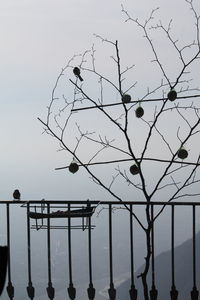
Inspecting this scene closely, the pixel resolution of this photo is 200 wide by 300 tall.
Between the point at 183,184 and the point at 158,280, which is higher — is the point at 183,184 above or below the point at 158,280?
above

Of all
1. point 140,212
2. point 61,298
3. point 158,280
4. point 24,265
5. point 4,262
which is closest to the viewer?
point 4,262

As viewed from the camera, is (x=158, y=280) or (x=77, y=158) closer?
(x=77, y=158)

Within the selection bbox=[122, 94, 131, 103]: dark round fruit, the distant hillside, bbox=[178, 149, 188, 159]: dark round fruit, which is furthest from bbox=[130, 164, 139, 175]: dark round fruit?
the distant hillside

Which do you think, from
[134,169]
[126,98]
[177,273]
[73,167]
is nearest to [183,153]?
[134,169]

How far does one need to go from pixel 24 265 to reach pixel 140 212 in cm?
9150

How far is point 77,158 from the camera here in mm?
3072

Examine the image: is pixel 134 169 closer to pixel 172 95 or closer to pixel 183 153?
pixel 183 153

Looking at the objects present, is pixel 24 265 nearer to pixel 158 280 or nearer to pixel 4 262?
pixel 158 280

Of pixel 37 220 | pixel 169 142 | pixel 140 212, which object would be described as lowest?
pixel 140 212

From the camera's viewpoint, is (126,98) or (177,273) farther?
(177,273)

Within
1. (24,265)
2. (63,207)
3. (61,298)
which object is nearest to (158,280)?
(61,298)

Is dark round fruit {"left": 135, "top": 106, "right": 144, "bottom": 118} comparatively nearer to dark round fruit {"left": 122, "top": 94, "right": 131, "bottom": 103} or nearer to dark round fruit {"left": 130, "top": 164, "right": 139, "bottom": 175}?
dark round fruit {"left": 122, "top": 94, "right": 131, "bottom": 103}

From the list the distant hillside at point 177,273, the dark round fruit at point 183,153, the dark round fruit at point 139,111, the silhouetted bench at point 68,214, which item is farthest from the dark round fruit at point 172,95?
the distant hillside at point 177,273

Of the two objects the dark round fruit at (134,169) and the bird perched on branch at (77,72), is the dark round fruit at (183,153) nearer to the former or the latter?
the dark round fruit at (134,169)
